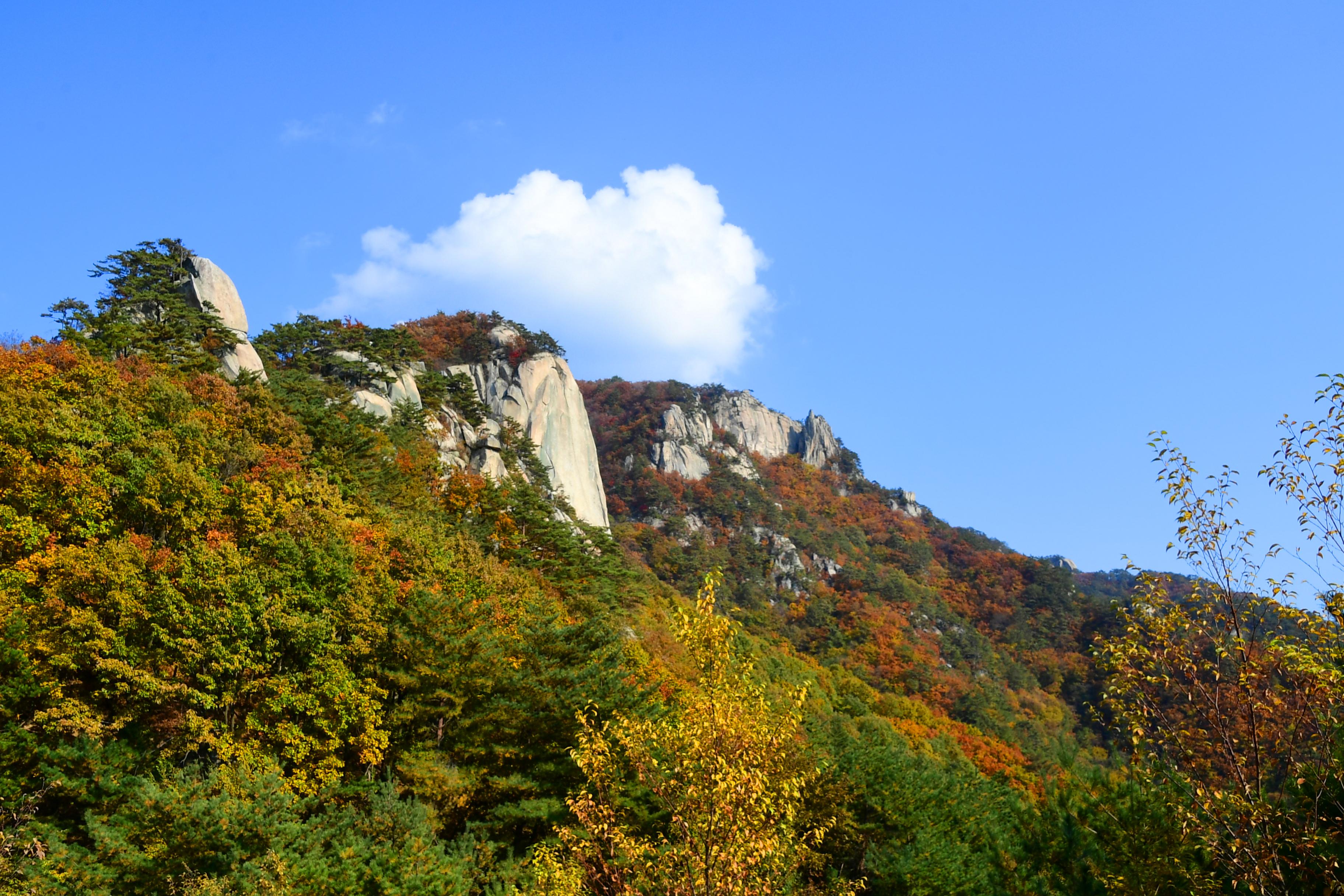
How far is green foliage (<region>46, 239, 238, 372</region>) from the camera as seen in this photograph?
1193 inches

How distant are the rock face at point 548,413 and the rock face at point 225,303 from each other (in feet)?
52.0

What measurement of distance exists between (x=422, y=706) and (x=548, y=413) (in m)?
40.2

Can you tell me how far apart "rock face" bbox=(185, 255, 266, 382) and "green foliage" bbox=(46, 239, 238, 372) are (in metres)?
0.32

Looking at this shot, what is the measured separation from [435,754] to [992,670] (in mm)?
68382

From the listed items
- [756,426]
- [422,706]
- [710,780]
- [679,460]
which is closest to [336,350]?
[422,706]

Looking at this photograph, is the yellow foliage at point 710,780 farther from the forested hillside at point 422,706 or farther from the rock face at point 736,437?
the rock face at point 736,437

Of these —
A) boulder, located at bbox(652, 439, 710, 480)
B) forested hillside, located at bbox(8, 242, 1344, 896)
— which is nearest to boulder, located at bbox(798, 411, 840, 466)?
boulder, located at bbox(652, 439, 710, 480)

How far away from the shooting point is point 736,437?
127562 mm

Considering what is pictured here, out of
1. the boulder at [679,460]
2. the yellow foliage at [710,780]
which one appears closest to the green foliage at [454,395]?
the yellow foliage at [710,780]

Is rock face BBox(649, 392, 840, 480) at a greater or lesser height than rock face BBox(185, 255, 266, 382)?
greater

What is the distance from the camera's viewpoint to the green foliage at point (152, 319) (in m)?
30.3

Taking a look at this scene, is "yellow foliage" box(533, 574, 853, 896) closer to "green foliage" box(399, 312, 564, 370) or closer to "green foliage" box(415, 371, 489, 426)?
"green foliage" box(415, 371, 489, 426)

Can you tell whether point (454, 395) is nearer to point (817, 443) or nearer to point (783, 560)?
point (783, 560)

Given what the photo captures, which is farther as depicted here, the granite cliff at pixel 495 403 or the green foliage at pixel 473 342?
the green foliage at pixel 473 342
